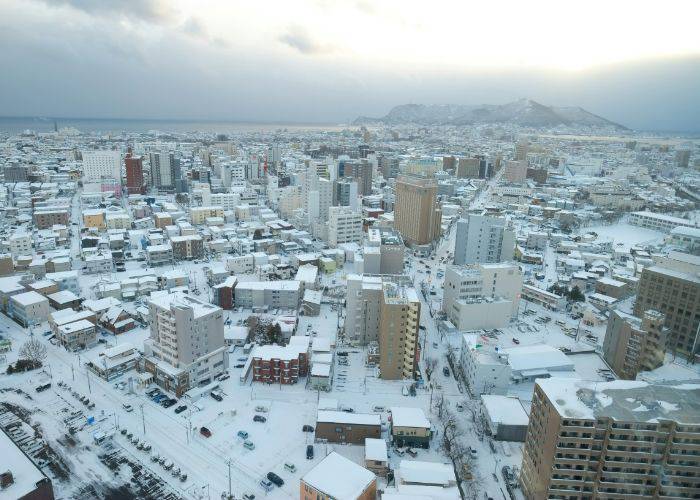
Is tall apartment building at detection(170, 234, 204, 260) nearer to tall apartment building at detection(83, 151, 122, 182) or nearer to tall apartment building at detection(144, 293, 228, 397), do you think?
tall apartment building at detection(144, 293, 228, 397)

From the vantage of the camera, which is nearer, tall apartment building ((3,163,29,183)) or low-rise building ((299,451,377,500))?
low-rise building ((299,451,377,500))

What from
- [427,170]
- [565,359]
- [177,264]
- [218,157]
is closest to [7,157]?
[218,157]

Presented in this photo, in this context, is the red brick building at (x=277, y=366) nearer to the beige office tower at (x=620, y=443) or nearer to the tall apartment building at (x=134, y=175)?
the beige office tower at (x=620, y=443)

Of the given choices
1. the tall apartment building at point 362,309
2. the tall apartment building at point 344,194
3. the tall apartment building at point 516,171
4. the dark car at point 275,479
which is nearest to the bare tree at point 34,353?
the dark car at point 275,479

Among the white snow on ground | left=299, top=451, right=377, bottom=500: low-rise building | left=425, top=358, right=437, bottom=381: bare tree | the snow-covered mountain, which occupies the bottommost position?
left=425, top=358, right=437, bottom=381: bare tree

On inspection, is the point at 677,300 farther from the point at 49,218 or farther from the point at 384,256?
the point at 49,218

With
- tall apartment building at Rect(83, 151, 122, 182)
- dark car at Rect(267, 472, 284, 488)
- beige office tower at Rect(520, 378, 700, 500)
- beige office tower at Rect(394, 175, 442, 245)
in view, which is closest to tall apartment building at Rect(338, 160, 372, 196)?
beige office tower at Rect(394, 175, 442, 245)
